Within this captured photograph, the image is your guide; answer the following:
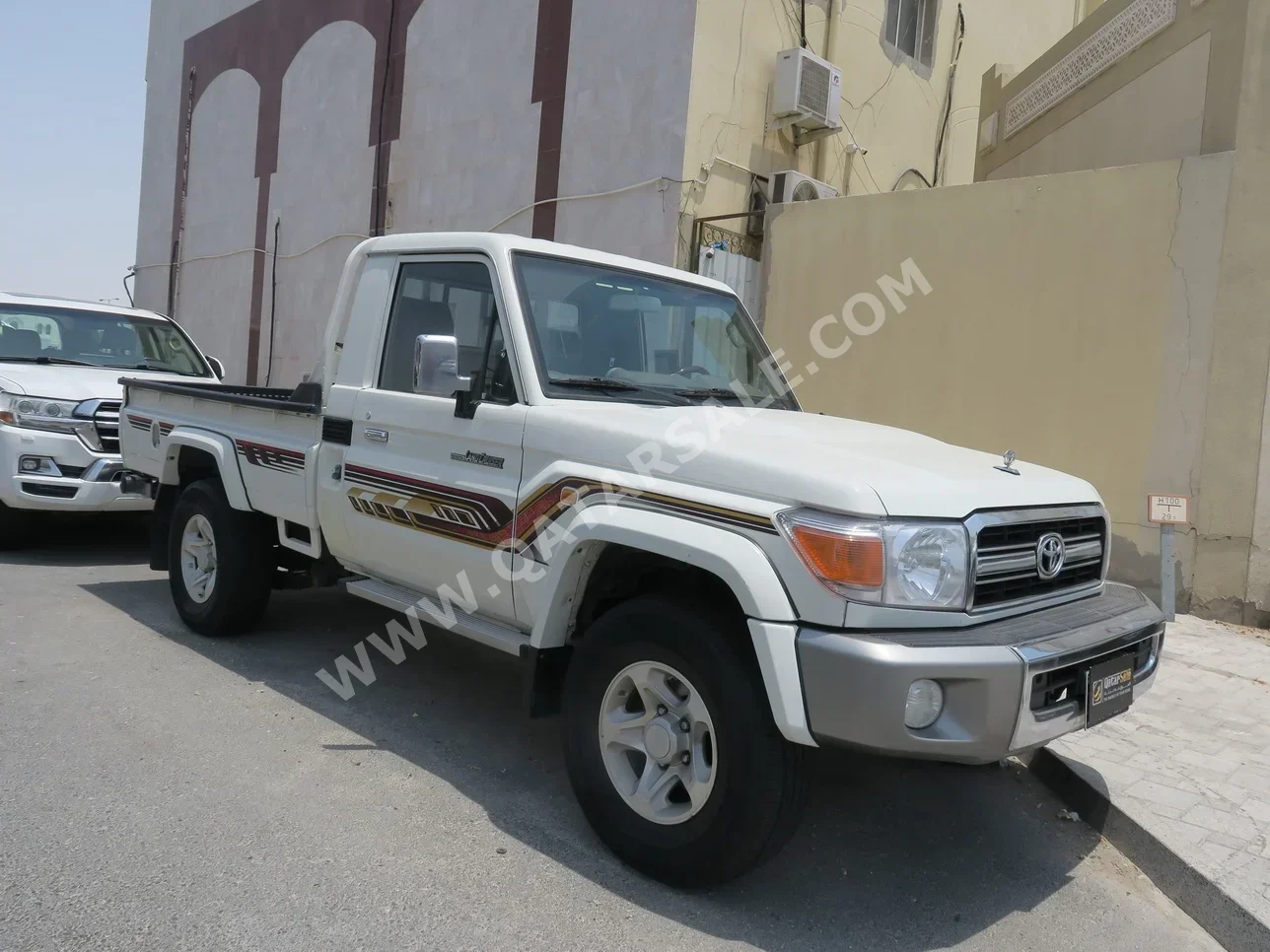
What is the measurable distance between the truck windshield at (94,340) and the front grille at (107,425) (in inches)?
38.8

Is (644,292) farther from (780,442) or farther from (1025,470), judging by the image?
(1025,470)

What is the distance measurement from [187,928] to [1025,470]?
3.01 meters

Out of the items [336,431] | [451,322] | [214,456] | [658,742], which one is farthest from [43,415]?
[658,742]

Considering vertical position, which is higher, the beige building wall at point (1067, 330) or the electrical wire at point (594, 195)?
the electrical wire at point (594, 195)

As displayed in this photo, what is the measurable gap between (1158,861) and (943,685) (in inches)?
62.3

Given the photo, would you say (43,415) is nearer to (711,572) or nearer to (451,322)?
(451,322)

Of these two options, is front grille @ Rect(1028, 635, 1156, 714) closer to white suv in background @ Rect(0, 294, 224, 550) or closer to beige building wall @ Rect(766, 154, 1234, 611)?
beige building wall @ Rect(766, 154, 1234, 611)

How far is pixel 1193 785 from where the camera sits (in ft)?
13.6

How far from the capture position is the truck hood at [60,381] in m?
7.11

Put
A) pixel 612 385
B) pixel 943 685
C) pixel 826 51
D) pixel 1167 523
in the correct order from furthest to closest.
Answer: pixel 826 51 → pixel 1167 523 → pixel 612 385 → pixel 943 685

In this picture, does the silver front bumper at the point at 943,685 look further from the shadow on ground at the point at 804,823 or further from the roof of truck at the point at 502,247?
the roof of truck at the point at 502,247

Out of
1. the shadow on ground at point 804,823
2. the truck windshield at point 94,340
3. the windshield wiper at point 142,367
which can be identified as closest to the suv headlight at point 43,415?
the truck windshield at point 94,340

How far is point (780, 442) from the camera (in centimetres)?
332

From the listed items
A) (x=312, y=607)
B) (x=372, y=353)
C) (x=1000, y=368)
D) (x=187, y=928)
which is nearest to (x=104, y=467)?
(x=312, y=607)
